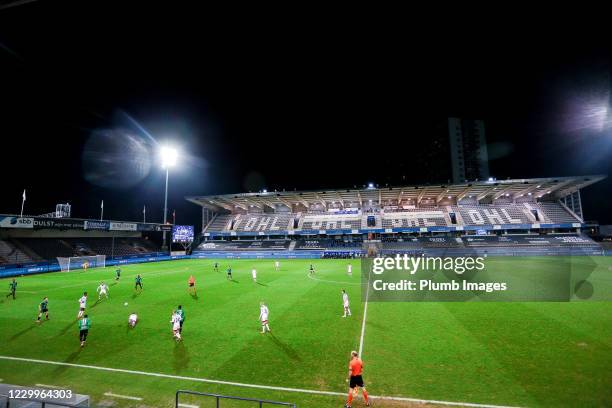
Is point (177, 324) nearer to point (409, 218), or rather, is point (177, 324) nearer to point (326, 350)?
point (326, 350)

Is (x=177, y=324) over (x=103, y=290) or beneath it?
over

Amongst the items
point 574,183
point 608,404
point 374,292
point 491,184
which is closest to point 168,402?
point 608,404

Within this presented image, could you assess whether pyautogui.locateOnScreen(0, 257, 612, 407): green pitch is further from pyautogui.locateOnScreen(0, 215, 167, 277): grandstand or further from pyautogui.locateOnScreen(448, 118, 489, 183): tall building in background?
pyautogui.locateOnScreen(448, 118, 489, 183): tall building in background

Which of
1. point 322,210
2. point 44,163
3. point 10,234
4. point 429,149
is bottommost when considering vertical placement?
point 10,234

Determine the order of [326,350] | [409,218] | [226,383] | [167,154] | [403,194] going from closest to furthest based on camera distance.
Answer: [226,383], [326,350], [167,154], [409,218], [403,194]

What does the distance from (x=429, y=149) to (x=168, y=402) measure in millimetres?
107549

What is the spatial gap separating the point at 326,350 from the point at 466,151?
3938 inches

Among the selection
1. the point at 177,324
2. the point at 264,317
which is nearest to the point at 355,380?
the point at 264,317

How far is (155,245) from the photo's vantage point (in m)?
68.4

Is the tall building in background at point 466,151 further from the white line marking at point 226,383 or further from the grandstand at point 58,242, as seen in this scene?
the white line marking at point 226,383

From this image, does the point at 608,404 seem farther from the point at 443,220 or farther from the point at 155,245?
the point at 155,245

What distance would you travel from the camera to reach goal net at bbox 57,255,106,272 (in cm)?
4184

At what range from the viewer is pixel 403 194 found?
2677 inches

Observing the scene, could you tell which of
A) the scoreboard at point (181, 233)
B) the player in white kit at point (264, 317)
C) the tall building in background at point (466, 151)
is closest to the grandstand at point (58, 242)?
the scoreboard at point (181, 233)
